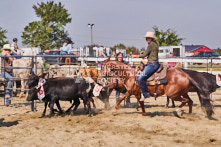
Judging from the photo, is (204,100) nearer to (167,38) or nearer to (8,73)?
(8,73)

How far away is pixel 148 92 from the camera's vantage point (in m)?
8.23

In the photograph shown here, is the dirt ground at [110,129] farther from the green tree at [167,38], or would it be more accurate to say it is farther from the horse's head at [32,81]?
the green tree at [167,38]

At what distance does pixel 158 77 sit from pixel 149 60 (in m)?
0.57

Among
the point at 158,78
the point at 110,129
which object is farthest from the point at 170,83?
the point at 110,129

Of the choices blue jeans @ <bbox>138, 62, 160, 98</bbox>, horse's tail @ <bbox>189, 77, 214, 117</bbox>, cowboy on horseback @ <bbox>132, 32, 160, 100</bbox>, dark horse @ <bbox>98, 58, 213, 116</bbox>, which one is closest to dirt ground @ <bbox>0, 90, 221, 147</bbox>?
horse's tail @ <bbox>189, 77, 214, 117</bbox>

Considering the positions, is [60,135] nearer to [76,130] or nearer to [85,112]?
[76,130]

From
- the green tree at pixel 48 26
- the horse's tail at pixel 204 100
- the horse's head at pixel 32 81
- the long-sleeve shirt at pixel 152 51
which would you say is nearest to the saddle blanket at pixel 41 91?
the horse's head at pixel 32 81

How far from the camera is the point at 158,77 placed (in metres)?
8.06

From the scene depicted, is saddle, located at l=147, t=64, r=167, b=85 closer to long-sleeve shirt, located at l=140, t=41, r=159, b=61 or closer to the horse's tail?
long-sleeve shirt, located at l=140, t=41, r=159, b=61

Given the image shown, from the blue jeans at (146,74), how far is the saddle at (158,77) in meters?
0.10

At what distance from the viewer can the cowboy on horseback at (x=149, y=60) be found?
314 inches

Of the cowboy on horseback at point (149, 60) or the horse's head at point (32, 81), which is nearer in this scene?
the cowboy on horseback at point (149, 60)

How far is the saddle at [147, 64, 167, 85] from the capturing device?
803cm

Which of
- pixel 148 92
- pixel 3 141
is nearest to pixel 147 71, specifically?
pixel 148 92
